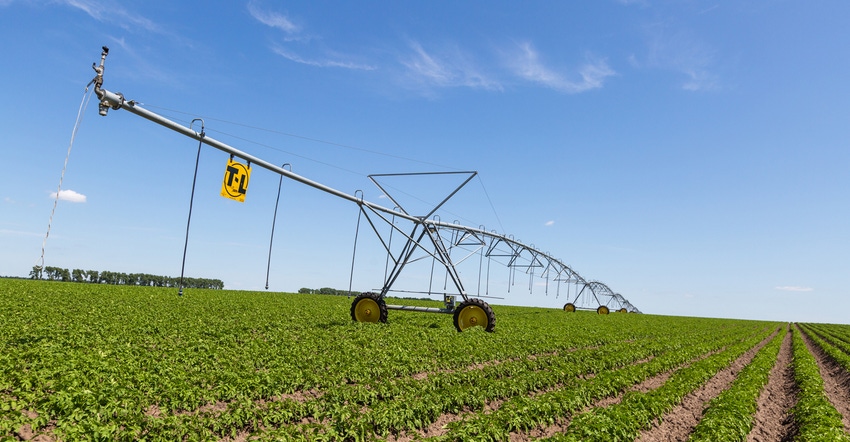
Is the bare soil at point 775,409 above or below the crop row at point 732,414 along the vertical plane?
below

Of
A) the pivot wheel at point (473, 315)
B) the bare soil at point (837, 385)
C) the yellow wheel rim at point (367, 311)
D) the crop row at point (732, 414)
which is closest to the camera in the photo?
the crop row at point (732, 414)

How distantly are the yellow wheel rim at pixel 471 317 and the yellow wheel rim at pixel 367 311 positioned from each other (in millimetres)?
4049

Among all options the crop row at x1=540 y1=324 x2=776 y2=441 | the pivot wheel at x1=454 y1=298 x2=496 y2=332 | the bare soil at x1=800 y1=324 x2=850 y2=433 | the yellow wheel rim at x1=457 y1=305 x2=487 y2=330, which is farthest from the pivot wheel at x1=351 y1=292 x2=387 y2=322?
the bare soil at x1=800 y1=324 x2=850 y2=433

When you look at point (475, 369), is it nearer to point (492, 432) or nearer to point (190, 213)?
point (492, 432)

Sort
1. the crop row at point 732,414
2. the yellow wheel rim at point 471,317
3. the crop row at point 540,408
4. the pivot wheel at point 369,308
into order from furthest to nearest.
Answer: the pivot wheel at point 369,308 → the yellow wheel rim at point 471,317 → the crop row at point 732,414 → the crop row at point 540,408

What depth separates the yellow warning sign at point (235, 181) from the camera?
540 inches

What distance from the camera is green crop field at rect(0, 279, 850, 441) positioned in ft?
27.7

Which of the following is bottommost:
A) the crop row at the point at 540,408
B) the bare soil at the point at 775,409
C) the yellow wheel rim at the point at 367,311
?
the bare soil at the point at 775,409

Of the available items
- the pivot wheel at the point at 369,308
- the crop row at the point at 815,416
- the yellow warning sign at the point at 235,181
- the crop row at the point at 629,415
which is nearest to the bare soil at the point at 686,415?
the crop row at the point at 629,415

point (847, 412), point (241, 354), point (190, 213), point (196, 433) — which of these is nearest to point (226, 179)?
point (190, 213)

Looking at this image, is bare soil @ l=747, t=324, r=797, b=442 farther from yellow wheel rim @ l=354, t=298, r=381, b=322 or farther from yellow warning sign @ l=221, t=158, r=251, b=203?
yellow wheel rim @ l=354, t=298, r=381, b=322

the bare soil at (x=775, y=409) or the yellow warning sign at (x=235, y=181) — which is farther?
the yellow warning sign at (x=235, y=181)

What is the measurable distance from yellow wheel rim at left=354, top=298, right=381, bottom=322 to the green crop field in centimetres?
356

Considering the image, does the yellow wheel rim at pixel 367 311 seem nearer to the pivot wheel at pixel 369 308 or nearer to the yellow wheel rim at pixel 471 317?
the pivot wheel at pixel 369 308
